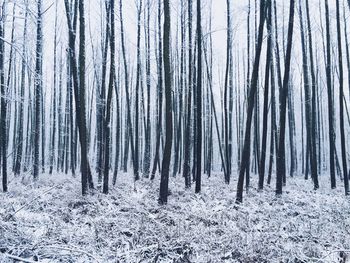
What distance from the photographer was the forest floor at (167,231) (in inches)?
219

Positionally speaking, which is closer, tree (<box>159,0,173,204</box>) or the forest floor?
the forest floor

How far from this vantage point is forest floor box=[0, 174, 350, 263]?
18.3ft

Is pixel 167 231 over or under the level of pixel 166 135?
under

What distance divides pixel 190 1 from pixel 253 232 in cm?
1100

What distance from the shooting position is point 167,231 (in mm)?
6879

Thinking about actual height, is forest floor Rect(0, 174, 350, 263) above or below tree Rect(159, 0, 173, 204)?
below

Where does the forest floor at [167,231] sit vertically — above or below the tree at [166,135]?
below

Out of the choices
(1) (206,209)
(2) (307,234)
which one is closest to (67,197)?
(1) (206,209)

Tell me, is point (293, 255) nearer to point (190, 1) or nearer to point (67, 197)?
point (67, 197)

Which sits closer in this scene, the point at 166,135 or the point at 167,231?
the point at 167,231

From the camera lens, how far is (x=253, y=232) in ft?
24.2

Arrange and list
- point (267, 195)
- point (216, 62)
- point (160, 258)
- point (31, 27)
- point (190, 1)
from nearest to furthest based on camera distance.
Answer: point (160, 258) → point (267, 195) → point (190, 1) → point (31, 27) → point (216, 62)

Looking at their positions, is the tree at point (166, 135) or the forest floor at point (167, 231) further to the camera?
the tree at point (166, 135)

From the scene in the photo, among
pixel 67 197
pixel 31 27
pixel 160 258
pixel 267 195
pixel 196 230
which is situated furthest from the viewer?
pixel 31 27
